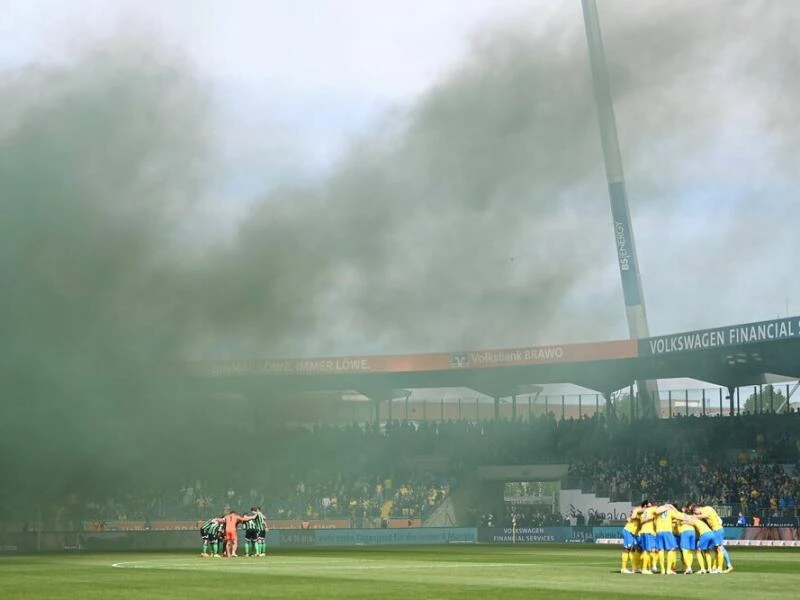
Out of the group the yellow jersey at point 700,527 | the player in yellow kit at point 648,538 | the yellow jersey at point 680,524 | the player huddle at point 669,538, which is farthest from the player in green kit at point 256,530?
the yellow jersey at point 700,527

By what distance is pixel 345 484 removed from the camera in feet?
→ 309

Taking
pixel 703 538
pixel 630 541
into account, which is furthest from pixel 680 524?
pixel 630 541

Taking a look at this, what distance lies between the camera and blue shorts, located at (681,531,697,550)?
4153cm

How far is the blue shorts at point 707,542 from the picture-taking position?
4125 cm

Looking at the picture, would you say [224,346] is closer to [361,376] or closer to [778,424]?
[361,376]

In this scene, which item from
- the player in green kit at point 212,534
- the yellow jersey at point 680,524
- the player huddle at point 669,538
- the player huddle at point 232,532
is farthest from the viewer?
the player in green kit at point 212,534

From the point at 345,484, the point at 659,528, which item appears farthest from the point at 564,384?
the point at 659,528

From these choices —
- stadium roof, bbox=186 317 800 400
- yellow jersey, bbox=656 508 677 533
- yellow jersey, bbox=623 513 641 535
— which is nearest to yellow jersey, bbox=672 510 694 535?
yellow jersey, bbox=656 508 677 533

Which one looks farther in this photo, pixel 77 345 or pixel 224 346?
pixel 224 346

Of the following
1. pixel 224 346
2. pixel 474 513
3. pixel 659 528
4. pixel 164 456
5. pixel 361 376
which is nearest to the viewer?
pixel 659 528

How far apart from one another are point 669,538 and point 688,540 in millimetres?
1032

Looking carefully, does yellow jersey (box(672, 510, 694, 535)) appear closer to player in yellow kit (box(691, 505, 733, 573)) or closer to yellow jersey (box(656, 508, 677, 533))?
yellow jersey (box(656, 508, 677, 533))

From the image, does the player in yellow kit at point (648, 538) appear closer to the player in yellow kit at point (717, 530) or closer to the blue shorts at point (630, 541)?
the blue shorts at point (630, 541)

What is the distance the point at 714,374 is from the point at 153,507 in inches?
1617
